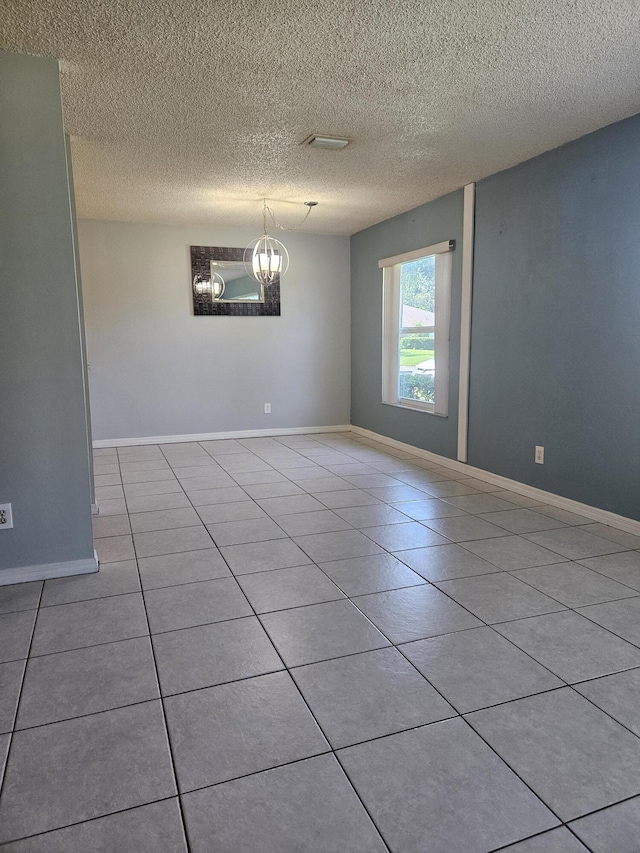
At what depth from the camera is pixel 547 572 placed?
8.54 feet

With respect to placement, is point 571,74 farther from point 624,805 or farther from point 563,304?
point 624,805

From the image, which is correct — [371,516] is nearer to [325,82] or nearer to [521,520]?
[521,520]

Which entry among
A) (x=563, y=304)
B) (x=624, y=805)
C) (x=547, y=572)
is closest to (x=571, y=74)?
(x=563, y=304)

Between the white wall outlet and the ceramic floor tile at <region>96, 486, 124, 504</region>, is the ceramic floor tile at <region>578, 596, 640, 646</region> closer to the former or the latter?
the white wall outlet

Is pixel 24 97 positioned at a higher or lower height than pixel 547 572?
higher

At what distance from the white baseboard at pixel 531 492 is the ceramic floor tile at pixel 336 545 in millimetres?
1356

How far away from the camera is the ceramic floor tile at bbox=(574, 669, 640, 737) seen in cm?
162

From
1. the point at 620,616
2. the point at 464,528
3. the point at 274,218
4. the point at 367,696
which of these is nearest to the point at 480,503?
the point at 464,528

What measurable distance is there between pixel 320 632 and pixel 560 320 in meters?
2.49

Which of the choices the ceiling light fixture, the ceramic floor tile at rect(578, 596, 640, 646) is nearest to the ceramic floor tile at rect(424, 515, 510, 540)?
the ceramic floor tile at rect(578, 596, 640, 646)

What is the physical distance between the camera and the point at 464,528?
127 inches

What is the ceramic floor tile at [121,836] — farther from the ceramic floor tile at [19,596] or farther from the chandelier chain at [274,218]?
the chandelier chain at [274,218]

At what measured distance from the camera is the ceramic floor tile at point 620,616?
2072 mm

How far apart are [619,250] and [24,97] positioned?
2943 millimetres
